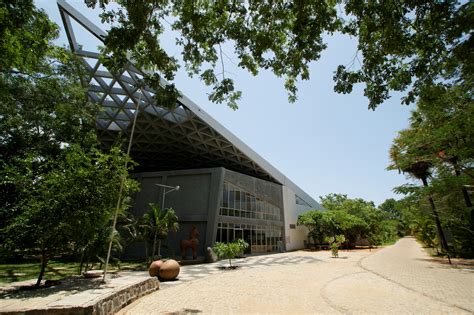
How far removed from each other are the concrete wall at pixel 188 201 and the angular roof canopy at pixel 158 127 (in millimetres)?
4777

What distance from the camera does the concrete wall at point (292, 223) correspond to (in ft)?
113

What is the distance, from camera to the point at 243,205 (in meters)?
28.5

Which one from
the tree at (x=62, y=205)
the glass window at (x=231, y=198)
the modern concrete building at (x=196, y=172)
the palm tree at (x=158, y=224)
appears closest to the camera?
the tree at (x=62, y=205)

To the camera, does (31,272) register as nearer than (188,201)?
Yes

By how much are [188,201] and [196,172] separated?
3.09m

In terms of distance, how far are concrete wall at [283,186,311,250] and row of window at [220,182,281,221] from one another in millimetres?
2836

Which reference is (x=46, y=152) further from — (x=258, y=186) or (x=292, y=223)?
(x=292, y=223)

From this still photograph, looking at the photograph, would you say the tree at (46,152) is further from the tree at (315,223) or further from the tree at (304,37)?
the tree at (315,223)

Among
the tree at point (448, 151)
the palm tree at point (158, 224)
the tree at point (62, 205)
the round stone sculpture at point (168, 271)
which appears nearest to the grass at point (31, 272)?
the palm tree at point (158, 224)

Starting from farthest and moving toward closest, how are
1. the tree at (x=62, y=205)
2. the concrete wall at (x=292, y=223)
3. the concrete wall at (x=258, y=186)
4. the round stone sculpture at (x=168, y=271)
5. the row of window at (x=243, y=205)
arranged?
the concrete wall at (x=292, y=223) < the concrete wall at (x=258, y=186) < the row of window at (x=243, y=205) < the round stone sculpture at (x=168, y=271) < the tree at (x=62, y=205)

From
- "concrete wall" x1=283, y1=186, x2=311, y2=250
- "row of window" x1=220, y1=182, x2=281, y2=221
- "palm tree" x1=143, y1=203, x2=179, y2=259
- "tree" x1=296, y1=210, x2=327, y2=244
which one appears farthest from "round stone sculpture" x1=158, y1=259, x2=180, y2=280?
"tree" x1=296, y1=210, x2=327, y2=244

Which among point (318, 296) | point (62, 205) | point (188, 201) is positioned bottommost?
point (318, 296)

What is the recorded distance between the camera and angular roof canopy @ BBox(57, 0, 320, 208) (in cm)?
2128

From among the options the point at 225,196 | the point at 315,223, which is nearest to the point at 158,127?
the point at 225,196
